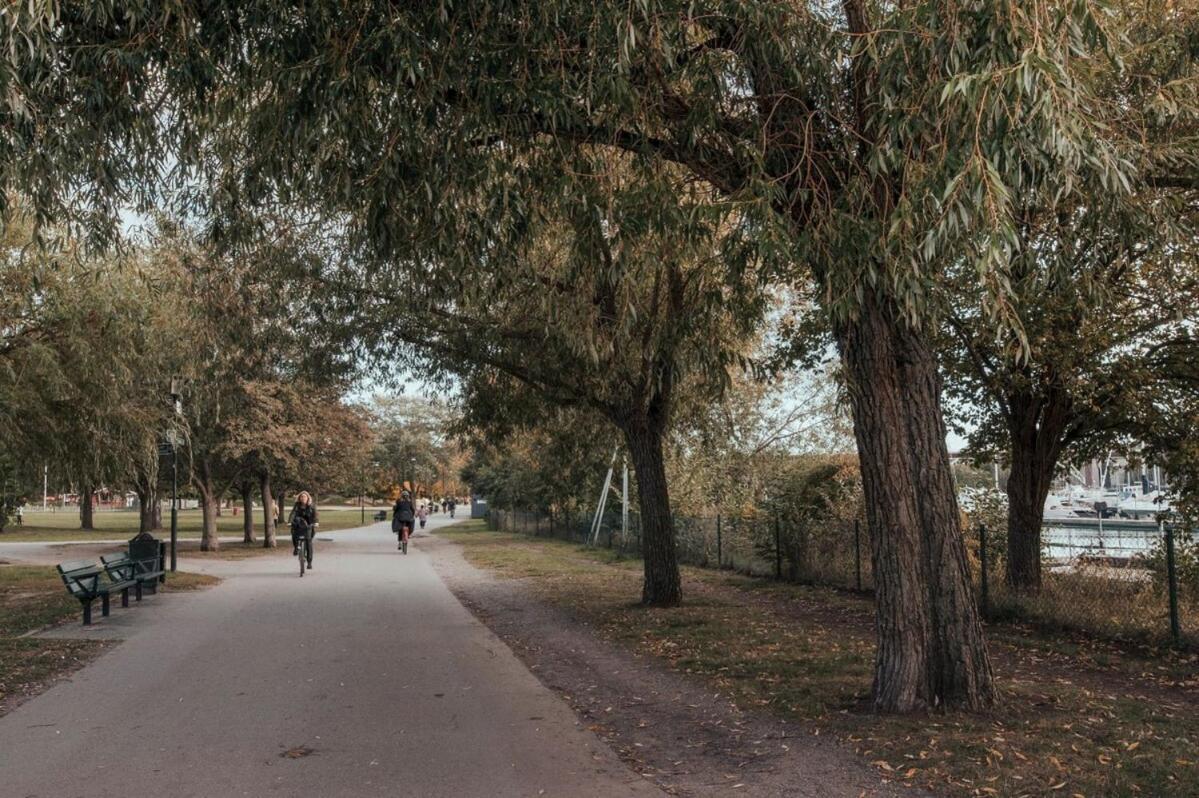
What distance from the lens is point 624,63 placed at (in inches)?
248

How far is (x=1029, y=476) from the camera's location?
42.5ft

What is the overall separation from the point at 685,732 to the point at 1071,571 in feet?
23.3

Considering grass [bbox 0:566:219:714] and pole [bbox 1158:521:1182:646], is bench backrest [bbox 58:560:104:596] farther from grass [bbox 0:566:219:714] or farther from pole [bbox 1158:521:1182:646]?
pole [bbox 1158:521:1182:646]

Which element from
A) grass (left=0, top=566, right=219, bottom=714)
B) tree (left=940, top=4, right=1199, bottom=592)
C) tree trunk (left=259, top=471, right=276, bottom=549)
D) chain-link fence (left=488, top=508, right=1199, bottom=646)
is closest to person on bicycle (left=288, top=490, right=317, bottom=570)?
grass (left=0, top=566, right=219, bottom=714)

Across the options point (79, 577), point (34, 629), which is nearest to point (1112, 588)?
point (79, 577)

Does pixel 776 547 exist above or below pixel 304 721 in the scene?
above

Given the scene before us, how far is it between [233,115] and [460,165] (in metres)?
2.26

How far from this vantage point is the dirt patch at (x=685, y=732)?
19.0 feet

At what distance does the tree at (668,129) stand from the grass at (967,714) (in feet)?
1.98

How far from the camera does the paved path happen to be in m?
5.78

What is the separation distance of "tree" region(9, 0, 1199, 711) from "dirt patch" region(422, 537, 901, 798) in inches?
45.3

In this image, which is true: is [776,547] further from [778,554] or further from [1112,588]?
[1112,588]

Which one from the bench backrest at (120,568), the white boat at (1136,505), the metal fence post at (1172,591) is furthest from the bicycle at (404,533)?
the metal fence post at (1172,591)

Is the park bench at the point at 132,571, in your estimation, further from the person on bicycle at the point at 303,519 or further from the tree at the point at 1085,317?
the tree at the point at 1085,317
